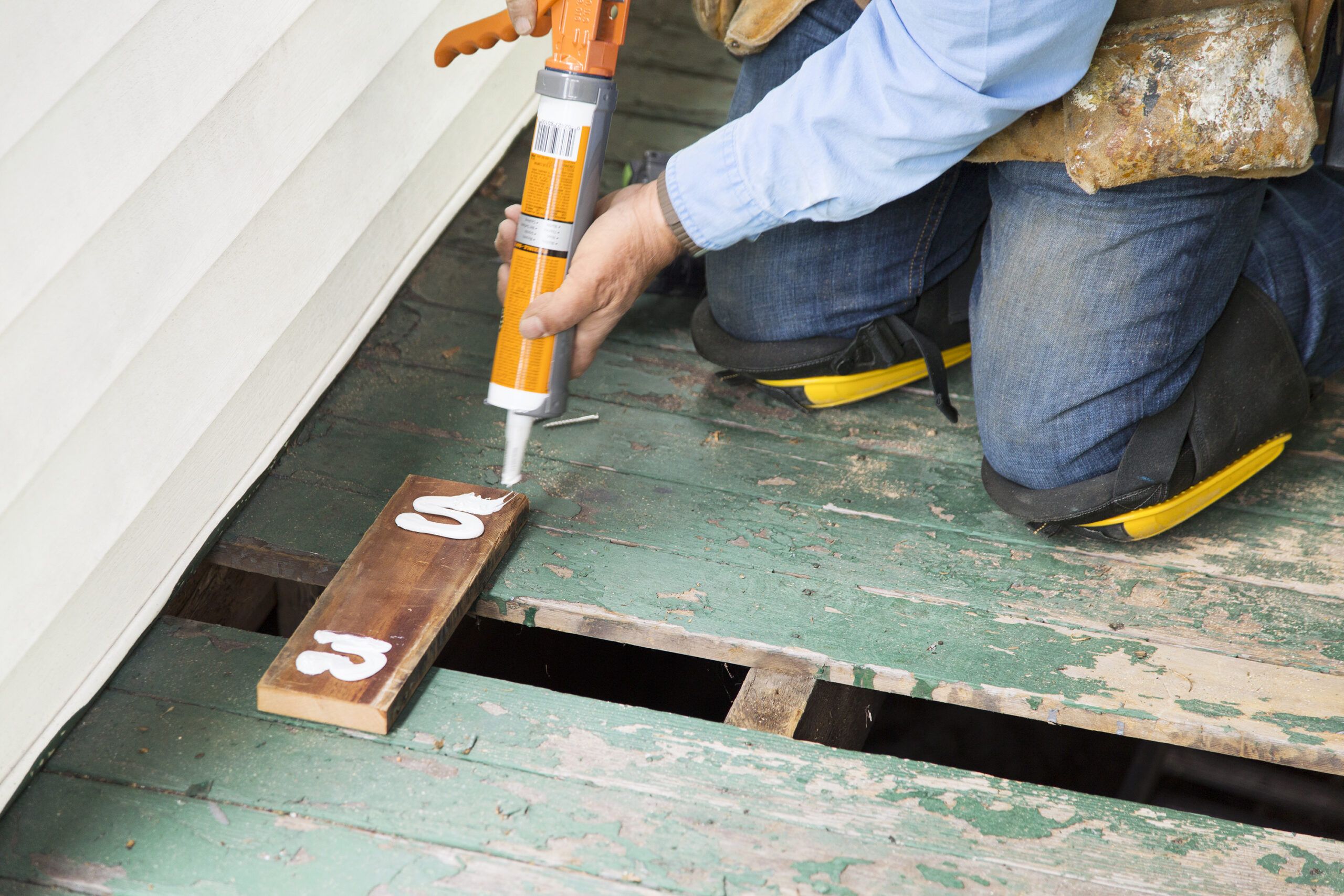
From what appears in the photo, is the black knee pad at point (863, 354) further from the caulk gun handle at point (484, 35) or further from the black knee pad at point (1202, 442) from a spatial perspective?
the caulk gun handle at point (484, 35)

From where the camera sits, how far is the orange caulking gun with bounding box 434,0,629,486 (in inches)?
44.0

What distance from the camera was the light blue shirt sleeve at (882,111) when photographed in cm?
99

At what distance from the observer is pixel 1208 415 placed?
4.09 feet

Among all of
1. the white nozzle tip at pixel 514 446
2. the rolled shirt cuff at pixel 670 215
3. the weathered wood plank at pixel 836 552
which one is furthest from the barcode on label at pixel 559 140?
the weathered wood plank at pixel 836 552

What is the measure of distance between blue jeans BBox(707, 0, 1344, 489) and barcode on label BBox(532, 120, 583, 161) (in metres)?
0.33

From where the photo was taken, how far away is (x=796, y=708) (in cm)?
104

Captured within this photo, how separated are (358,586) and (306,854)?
29 cm

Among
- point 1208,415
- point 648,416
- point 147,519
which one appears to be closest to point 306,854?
point 147,519

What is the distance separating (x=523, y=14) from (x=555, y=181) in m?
0.18

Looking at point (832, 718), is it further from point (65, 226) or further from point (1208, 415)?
point (65, 226)

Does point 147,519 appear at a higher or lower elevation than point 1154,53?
lower

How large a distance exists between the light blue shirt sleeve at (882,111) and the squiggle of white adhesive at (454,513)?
1.28ft

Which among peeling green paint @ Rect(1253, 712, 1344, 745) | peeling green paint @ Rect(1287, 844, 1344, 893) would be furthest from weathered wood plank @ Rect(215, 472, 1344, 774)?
peeling green paint @ Rect(1287, 844, 1344, 893)

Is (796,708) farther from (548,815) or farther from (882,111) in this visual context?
(882,111)
